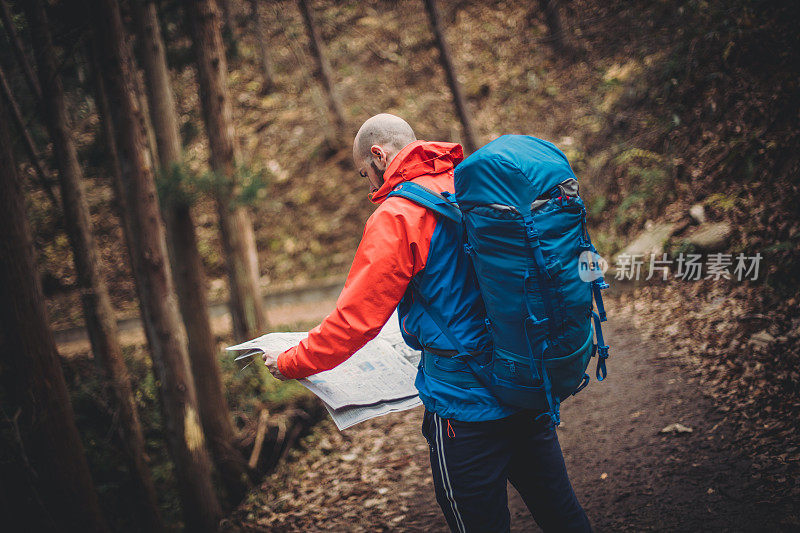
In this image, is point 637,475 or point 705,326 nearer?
point 637,475

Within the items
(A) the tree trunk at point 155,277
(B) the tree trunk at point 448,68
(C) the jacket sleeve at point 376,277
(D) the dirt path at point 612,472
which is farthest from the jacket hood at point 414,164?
(B) the tree trunk at point 448,68

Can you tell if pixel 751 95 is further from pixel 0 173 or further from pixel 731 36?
pixel 0 173

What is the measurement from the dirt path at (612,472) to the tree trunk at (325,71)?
46.2ft

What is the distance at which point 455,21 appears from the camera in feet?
66.6

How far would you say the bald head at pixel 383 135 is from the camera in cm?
211

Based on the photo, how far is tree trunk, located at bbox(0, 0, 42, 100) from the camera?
4.41 metres

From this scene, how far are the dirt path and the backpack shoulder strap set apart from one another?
267cm

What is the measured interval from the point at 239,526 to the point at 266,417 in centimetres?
240

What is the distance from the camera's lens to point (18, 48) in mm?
4820

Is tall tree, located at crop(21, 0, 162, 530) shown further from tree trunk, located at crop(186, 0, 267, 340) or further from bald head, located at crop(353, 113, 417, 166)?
bald head, located at crop(353, 113, 417, 166)

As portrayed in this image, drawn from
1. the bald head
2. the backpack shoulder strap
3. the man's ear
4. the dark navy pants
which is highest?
the bald head

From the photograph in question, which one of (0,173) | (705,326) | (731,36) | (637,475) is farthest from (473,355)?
(731,36)

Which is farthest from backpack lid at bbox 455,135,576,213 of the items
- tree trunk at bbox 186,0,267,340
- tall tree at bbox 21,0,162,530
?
tree trunk at bbox 186,0,267,340

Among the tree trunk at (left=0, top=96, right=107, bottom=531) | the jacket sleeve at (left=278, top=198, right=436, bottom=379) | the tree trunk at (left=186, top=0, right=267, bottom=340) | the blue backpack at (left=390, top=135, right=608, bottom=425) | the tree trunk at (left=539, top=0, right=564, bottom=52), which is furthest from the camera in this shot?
the tree trunk at (left=539, top=0, right=564, bottom=52)
